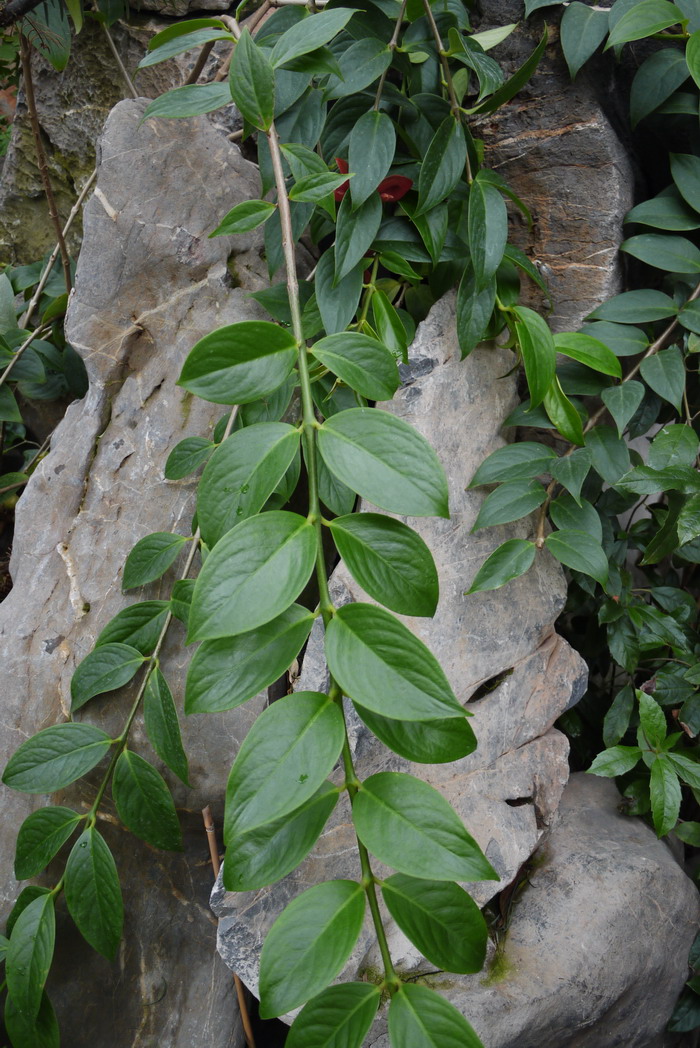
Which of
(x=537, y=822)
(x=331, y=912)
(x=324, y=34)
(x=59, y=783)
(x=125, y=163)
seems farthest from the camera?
(x=125, y=163)

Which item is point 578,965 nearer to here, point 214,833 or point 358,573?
point 214,833

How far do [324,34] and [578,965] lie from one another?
1.15 meters

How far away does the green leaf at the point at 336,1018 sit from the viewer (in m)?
0.58

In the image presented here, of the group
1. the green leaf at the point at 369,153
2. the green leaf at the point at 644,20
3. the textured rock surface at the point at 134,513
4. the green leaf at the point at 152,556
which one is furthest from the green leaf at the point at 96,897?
the green leaf at the point at 644,20

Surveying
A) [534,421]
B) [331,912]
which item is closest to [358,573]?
[331,912]

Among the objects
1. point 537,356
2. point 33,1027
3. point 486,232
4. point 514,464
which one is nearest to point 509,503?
point 514,464

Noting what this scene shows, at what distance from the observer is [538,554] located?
3.59 feet

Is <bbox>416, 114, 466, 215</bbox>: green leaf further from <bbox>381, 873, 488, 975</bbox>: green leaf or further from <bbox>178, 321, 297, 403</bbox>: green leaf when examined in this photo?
<bbox>381, 873, 488, 975</bbox>: green leaf

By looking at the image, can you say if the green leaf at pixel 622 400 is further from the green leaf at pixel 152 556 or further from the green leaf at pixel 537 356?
the green leaf at pixel 152 556

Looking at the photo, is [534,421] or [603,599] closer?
[534,421]

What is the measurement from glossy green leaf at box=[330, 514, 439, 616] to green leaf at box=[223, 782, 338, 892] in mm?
165

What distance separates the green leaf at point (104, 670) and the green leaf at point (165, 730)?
0.18 feet

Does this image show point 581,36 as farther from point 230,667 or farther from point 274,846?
point 274,846

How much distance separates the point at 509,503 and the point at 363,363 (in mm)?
376
